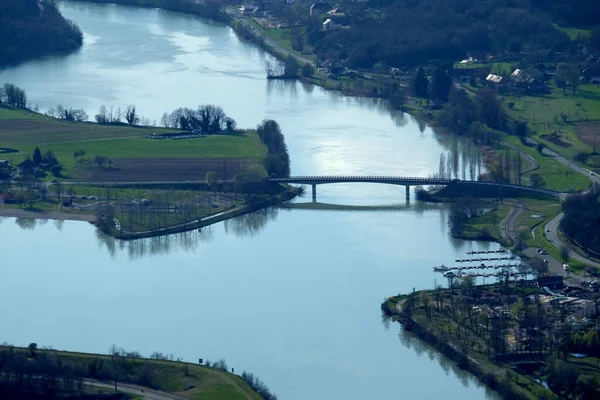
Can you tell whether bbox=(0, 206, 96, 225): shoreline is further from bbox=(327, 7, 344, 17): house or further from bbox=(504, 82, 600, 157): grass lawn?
bbox=(327, 7, 344, 17): house

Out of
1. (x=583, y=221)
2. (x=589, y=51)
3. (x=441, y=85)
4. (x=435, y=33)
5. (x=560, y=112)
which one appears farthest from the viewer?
(x=435, y=33)

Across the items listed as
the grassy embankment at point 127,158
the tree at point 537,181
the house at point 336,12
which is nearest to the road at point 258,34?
the house at point 336,12

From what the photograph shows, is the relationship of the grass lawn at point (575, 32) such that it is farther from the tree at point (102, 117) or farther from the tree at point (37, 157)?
the tree at point (37, 157)

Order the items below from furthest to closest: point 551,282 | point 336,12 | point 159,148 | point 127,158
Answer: point 336,12 → point 159,148 → point 127,158 → point 551,282

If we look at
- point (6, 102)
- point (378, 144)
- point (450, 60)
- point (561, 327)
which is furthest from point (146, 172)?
point (450, 60)

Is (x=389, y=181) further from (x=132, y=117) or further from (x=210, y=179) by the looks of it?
(x=132, y=117)

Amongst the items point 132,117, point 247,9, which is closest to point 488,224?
point 132,117
